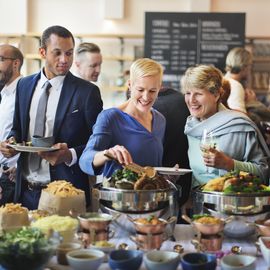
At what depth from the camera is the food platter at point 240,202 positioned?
7.06 ft

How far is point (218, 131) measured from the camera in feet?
8.91

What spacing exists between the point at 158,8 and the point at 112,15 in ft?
2.15

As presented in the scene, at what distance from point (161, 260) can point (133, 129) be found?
908 millimetres

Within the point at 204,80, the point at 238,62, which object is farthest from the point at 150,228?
the point at 238,62

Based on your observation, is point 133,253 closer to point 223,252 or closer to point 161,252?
point 161,252

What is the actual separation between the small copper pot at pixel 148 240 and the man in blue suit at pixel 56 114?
98 centimetres

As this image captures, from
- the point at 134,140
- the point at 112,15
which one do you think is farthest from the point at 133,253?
the point at 112,15

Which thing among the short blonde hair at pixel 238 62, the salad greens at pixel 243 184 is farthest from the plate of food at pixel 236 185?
the short blonde hair at pixel 238 62

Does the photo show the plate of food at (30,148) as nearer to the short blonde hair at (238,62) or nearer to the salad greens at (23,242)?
the salad greens at (23,242)

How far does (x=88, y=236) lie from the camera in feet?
6.62

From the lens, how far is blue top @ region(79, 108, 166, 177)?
8.35ft

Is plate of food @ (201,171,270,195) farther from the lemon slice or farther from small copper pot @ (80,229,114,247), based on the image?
small copper pot @ (80,229,114,247)

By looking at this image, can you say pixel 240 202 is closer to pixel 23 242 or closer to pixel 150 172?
pixel 150 172

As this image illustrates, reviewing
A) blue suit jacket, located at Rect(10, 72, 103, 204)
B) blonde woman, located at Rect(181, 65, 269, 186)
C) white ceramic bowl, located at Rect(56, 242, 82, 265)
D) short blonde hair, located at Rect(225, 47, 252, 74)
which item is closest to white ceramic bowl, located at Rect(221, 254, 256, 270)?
white ceramic bowl, located at Rect(56, 242, 82, 265)
